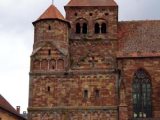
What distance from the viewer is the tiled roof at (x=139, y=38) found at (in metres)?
51.2

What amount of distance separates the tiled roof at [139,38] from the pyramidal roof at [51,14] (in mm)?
7073

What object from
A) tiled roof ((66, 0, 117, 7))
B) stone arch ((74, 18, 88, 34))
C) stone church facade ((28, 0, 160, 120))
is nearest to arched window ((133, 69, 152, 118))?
stone church facade ((28, 0, 160, 120))

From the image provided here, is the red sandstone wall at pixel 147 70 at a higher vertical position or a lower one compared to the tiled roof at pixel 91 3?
lower

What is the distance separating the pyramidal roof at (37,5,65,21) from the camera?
50812 millimetres

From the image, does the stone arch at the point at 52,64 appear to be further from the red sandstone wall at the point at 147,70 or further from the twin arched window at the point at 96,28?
the red sandstone wall at the point at 147,70

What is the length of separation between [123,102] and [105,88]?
233cm

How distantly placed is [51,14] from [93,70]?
7.38m

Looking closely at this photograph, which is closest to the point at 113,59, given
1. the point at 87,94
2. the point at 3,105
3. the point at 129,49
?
the point at 129,49

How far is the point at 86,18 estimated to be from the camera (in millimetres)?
54719

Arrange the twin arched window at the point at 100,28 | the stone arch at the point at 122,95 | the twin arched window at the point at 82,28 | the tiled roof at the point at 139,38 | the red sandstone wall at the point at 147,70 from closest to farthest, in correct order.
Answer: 1. the stone arch at the point at 122,95
2. the red sandstone wall at the point at 147,70
3. the tiled roof at the point at 139,38
4. the twin arched window at the point at 100,28
5. the twin arched window at the point at 82,28

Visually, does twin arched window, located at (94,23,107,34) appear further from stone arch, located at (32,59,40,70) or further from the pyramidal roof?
stone arch, located at (32,59,40,70)

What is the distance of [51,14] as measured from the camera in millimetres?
51219

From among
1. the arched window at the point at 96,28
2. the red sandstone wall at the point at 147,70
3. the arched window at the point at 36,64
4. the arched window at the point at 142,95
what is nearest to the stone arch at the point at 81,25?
the arched window at the point at 96,28

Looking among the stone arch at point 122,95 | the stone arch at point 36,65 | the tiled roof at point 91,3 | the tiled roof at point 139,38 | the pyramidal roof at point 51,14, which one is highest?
the tiled roof at point 91,3
